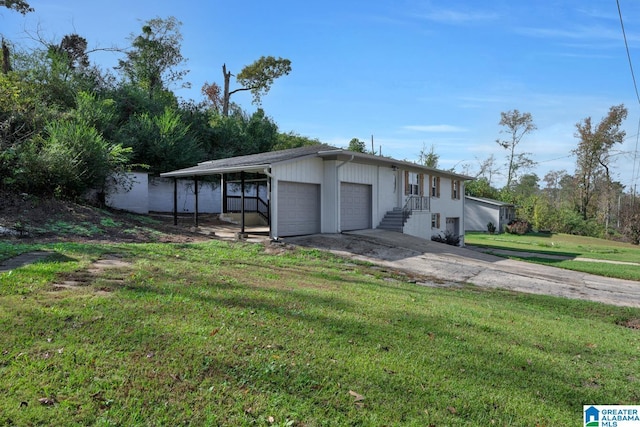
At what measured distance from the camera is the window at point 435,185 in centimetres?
2306

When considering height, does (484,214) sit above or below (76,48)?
below

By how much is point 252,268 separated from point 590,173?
50658mm

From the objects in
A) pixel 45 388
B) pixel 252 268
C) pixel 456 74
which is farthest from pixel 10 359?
pixel 456 74

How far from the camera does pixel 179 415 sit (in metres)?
2.69

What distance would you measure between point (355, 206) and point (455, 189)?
38.9ft

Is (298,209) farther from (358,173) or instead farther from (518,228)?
(518,228)

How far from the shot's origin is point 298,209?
49.2 ft

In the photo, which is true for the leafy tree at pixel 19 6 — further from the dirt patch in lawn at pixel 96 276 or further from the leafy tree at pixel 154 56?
the dirt patch in lawn at pixel 96 276

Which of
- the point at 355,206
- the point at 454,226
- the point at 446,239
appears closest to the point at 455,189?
the point at 454,226

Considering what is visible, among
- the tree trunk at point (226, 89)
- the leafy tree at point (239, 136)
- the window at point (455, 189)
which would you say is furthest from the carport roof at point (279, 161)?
the tree trunk at point (226, 89)

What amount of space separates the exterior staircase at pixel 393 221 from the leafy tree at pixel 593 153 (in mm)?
36377

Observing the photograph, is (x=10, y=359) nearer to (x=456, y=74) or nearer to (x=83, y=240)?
(x=83, y=240)

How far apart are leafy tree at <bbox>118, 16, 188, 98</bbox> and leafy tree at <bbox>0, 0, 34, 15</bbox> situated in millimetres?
8031

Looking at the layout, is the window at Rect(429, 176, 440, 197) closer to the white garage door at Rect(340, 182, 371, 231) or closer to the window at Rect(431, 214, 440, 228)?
the window at Rect(431, 214, 440, 228)
